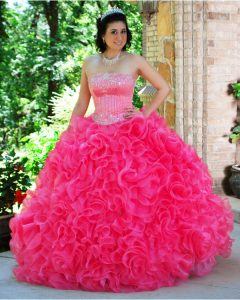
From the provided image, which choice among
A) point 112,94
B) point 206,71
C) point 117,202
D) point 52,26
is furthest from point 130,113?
point 52,26

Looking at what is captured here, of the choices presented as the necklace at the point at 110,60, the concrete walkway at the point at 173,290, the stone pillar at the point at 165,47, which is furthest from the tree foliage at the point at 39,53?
the concrete walkway at the point at 173,290

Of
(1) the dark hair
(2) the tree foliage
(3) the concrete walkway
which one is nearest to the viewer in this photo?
(3) the concrete walkway

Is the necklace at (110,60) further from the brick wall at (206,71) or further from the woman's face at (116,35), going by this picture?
the brick wall at (206,71)

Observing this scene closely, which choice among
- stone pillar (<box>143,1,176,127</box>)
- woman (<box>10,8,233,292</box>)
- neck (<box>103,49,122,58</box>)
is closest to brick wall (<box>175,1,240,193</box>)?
stone pillar (<box>143,1,176,127</box>)

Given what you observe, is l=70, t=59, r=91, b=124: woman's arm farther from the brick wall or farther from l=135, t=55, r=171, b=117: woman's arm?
the brick wall

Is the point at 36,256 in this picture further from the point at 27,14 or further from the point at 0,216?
the point at 27,14

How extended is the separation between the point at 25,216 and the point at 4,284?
0.44 meters

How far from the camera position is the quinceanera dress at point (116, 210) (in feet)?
11.0

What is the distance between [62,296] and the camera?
131 inches

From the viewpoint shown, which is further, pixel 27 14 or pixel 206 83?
pixel 27 14

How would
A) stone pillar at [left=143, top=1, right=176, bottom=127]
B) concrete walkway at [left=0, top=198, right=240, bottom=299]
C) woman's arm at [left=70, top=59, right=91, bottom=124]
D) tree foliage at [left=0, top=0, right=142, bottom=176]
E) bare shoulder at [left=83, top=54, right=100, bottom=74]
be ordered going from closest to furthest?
concrete walkway at [left=0, top=198, right=240, bottom=299], bare shoulder at [left=83, top=54, right=100, bottom=74], woman's arm at [left=70, top=59, right=91, bottom=124], stone pillar at [left=143, top=1, right=176, bottom=127], tree foliage at [left=0, top=0, right=142, bottom=176]

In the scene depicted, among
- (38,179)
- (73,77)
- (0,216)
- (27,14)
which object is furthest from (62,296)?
(27,14)

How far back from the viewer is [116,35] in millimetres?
3689

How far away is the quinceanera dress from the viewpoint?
11.0 ft
